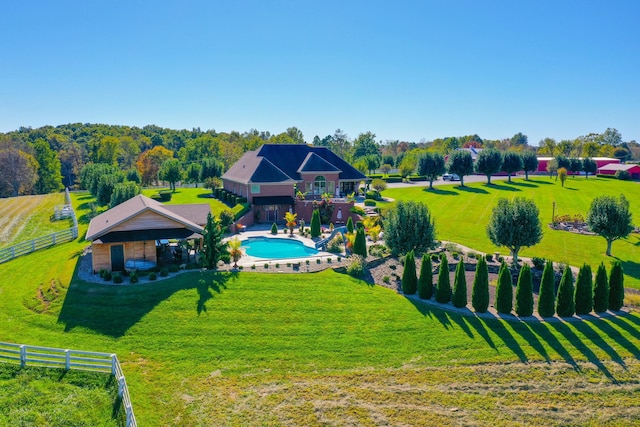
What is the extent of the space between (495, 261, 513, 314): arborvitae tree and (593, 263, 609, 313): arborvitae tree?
4.79 metres

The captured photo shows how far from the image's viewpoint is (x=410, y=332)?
840 inches

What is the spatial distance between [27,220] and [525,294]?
48.7 meters

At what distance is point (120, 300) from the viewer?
917 inches

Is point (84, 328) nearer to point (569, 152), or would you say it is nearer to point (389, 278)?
point (389, 278)

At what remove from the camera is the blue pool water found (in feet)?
112

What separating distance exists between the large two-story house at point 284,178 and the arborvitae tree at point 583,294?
30.2 meters

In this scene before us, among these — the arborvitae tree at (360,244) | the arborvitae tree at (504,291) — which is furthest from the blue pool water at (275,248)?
the arborvitae tree at (504,291)

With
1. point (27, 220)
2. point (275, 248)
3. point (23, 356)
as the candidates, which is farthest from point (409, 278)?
point (27, 220)

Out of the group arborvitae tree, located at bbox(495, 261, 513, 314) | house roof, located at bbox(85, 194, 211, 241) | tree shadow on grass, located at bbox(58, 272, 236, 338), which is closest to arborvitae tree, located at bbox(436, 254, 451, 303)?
arborvitae tree, located at bbox(495, 261, 513, 314)

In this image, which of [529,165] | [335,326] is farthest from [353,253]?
[529,165]

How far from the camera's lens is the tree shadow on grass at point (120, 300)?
21.4 metres

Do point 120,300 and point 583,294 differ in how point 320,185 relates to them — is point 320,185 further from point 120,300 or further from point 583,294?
point 583,294

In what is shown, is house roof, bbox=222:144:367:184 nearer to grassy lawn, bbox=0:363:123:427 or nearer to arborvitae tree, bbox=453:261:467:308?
arborvitae tree, bbox=453:261:467:308

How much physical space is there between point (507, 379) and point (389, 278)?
11165 millimetres
